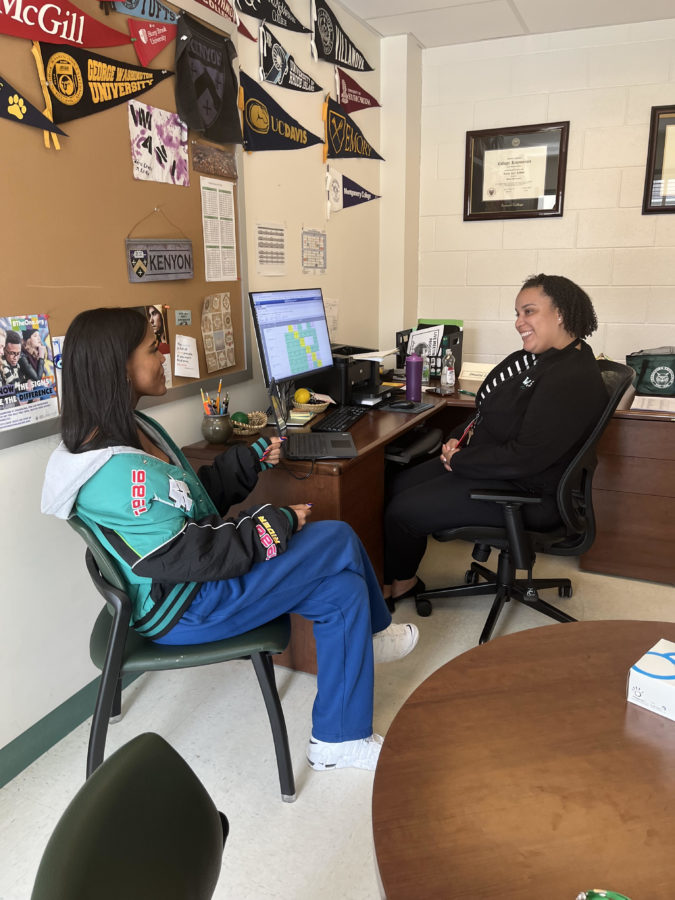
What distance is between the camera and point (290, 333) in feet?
8.26

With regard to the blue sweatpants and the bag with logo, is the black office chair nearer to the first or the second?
the bag with logo

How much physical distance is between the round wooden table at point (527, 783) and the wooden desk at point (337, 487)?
0.96 meters

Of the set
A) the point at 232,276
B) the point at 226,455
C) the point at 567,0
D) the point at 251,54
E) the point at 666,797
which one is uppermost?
the point at 567,0

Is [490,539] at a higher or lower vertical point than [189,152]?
lower

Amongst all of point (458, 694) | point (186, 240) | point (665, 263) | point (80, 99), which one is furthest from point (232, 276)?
point (665, 263)

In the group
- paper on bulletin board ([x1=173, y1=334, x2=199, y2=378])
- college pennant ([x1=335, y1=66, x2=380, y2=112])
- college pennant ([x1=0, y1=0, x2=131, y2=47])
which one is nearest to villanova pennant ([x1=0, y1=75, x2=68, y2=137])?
college pennant ([x1=0, y1=0, x2=131, y2=47])

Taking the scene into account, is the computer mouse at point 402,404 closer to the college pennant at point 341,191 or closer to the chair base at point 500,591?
the chair base at point 500,591

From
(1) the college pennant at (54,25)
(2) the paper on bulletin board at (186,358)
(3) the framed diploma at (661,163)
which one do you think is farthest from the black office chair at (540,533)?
(1) the college pennant at (54,25)

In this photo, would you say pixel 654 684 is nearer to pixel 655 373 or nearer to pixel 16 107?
pixel 16 107

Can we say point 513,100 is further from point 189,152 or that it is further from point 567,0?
point 189,152

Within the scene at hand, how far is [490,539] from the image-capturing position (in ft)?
7.71

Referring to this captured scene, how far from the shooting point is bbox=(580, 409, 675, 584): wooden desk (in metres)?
2.74

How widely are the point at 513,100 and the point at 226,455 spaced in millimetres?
2905

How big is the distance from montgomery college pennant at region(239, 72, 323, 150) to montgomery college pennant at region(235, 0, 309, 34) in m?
0.23
